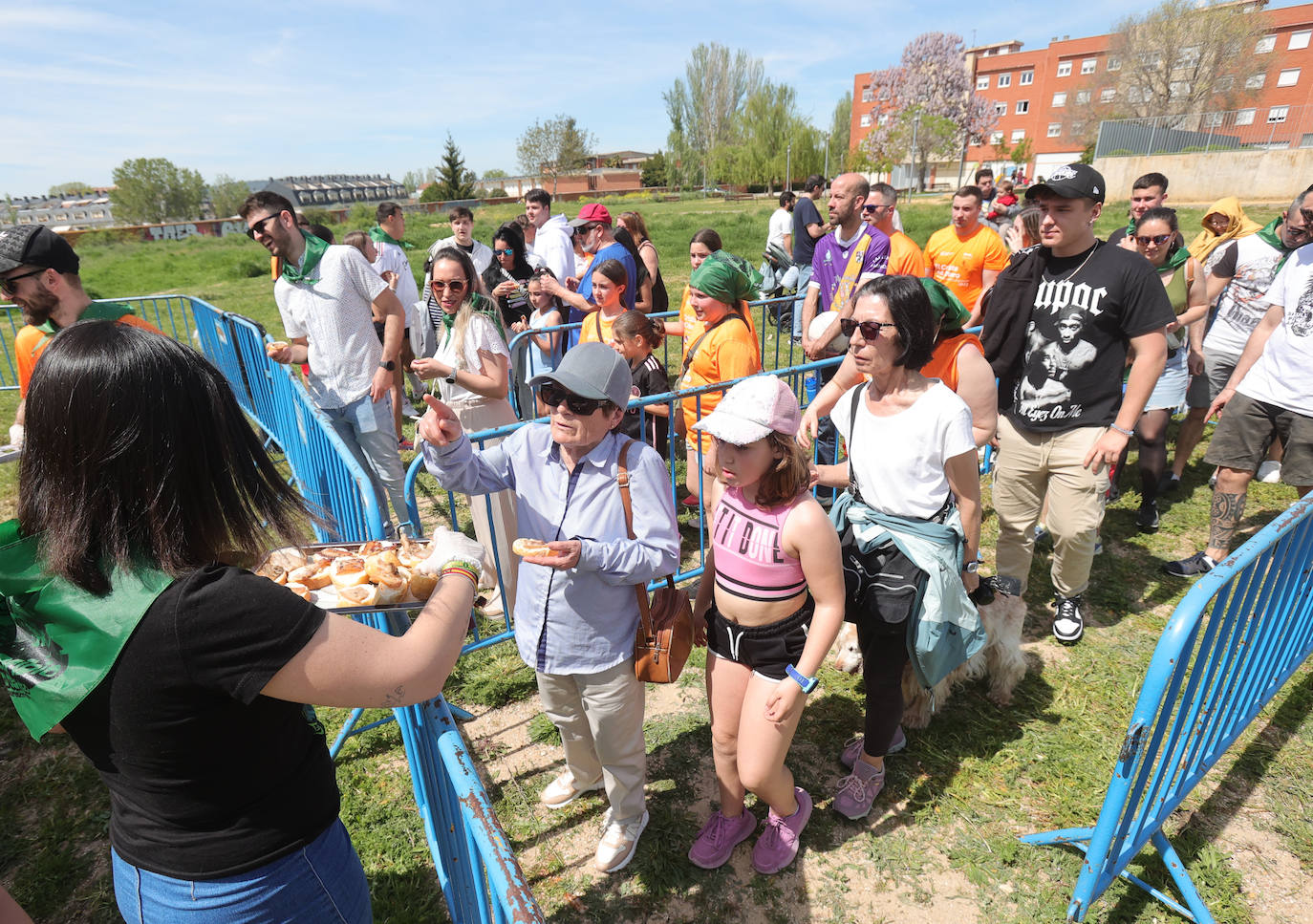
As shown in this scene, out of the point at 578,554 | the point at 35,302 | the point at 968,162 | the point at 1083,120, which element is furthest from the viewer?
the point at 968,162

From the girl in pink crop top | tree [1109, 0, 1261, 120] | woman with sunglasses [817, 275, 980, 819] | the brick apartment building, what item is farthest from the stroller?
tree [1109, 0, 1261, 120]

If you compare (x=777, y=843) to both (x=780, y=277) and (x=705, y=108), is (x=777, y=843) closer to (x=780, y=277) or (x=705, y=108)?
(x=780, y=277)

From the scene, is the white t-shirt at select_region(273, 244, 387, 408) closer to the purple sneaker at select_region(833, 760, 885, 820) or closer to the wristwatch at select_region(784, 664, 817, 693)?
the wristwatch at select_region(784, 664, 817, 693)

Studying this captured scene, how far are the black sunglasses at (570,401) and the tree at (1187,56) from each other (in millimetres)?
51790

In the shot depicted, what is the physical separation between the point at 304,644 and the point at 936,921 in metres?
2.62

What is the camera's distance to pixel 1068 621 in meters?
4.09

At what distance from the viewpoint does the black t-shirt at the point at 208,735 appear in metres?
1.14

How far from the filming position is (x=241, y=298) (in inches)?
686

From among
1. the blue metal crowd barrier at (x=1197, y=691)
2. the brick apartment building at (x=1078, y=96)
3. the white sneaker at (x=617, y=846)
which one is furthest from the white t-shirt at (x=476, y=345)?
the brick apartment building at (x=1078, y=96)

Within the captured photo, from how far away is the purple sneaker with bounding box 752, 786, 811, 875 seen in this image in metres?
2.79

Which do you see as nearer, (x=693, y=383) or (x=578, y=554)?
(x=578, y=554)

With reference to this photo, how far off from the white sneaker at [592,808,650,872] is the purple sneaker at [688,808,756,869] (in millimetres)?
245

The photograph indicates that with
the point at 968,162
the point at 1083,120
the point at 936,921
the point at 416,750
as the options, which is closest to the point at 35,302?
the point at 416,750

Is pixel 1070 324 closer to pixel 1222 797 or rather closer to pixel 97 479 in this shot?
pixel 1222 797
